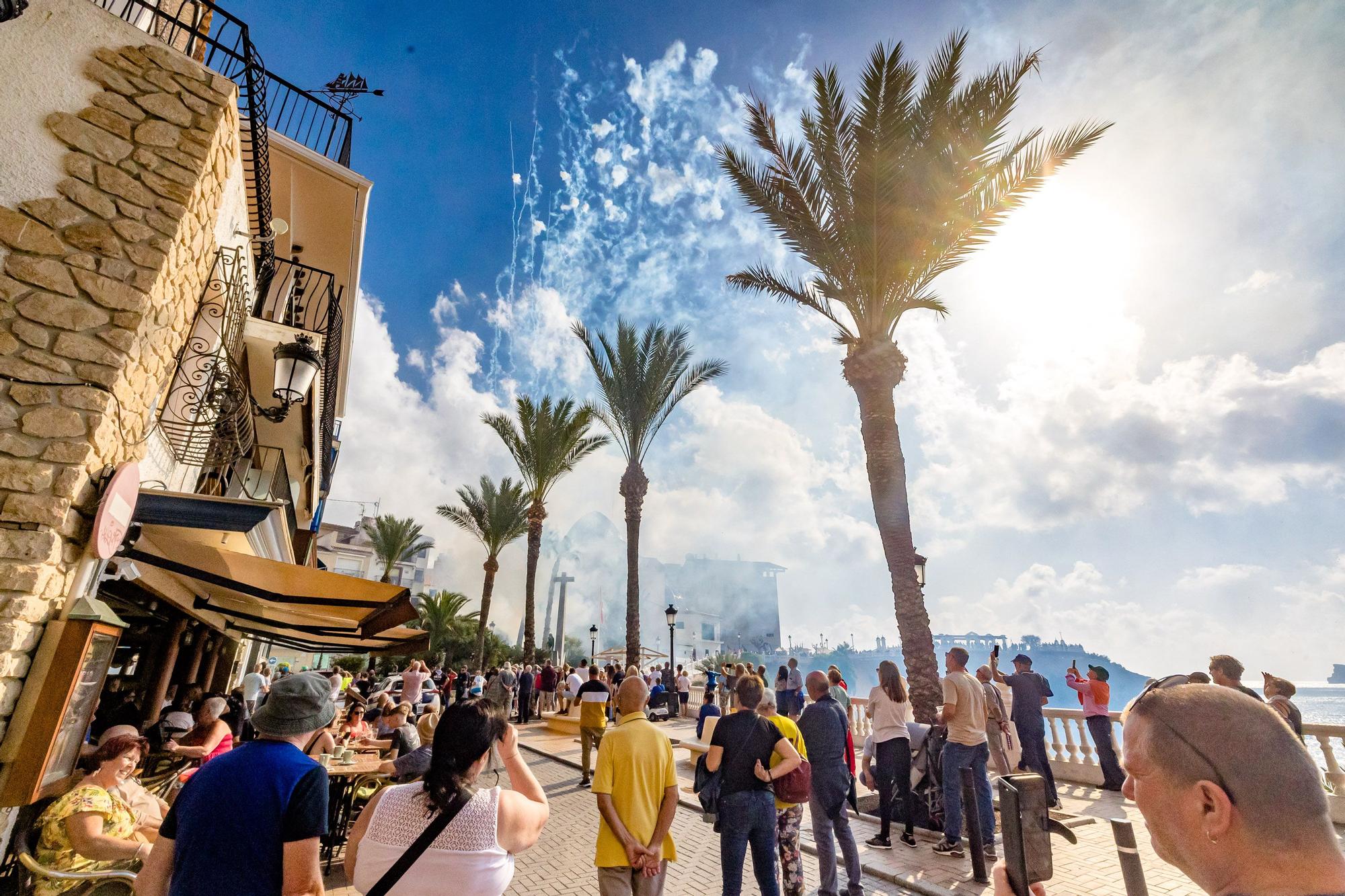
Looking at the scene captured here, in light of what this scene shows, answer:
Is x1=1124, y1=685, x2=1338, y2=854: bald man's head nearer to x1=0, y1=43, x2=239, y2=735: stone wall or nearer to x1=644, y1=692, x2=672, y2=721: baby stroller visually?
x1=0, y1=43, x2=239, y2=735: stone wall

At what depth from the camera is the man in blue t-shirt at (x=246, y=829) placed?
6.54 feet

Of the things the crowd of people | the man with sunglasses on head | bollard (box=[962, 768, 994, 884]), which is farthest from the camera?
bollard (box=[962, 768, 994, 884])

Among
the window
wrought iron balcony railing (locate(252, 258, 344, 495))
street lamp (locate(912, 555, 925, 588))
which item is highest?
the window

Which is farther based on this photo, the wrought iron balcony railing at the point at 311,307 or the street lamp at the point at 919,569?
the street lamp at the point at 919,569

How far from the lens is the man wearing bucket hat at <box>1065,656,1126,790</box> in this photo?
27.7 ft

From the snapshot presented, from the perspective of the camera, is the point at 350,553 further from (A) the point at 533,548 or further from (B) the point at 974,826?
(B) the point at 974,826

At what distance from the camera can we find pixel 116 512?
3.95 m

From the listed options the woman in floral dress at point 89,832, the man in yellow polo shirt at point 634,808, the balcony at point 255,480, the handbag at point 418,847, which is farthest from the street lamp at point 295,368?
the handbag at point 418,847

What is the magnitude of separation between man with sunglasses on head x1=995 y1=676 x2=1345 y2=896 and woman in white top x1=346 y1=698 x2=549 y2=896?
1776 millimetres

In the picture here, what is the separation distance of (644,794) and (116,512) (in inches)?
160

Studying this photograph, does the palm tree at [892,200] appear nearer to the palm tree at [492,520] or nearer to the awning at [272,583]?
the awning at [272,583]

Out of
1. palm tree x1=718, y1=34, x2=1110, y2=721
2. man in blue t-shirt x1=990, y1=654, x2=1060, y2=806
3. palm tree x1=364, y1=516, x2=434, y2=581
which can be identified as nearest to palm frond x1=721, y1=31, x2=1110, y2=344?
palm tree x1=718, y1=34, x2=1110, y2=721

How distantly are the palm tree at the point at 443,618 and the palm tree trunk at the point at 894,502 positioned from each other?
35879mm

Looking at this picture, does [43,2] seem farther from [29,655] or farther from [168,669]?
[168,669]
